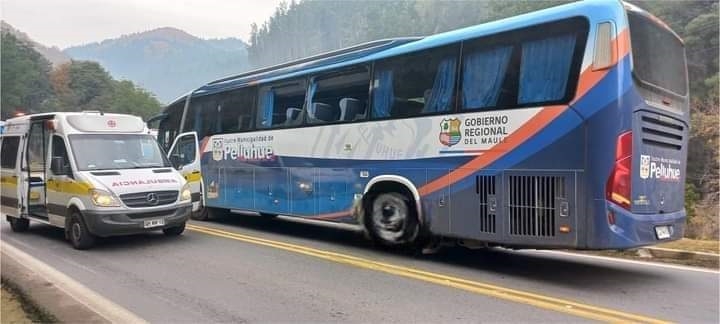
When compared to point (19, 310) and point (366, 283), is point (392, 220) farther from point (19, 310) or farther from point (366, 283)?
point (19, 310)

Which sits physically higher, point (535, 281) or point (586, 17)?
point (586, 17)

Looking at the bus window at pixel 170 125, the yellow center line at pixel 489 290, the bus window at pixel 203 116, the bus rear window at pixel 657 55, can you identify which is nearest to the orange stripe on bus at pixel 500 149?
the bus rear window at pixel 657 55

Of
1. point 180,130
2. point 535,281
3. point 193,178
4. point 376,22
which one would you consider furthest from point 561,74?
point 376,22

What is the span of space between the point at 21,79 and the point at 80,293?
83469mm

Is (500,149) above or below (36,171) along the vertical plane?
above

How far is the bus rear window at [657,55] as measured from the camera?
620 cm

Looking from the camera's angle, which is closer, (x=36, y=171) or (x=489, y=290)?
(x=489, y=290)

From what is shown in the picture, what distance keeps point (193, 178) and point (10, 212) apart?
380 cm

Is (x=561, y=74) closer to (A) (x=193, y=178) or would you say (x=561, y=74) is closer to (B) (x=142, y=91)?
(A) (x=193, y=178)

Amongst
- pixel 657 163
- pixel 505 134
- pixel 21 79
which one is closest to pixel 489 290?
pixel 505 134

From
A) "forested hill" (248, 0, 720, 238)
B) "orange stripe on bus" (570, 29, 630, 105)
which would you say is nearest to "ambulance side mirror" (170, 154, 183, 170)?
"orange stripe on bus" (570, 29, 630, 105)

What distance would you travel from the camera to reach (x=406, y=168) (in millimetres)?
7980

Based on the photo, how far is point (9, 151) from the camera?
450 inches

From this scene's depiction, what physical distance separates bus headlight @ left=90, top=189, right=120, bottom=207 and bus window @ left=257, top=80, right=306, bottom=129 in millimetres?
3259
